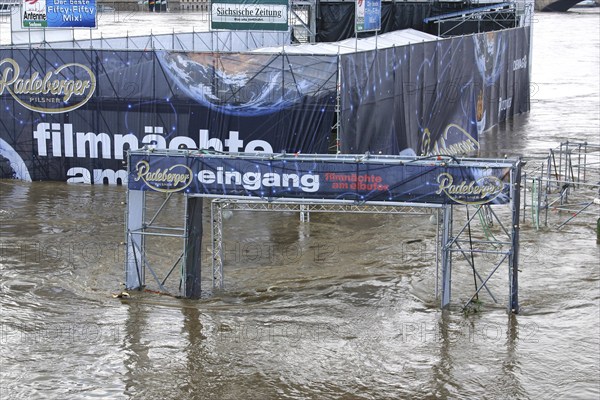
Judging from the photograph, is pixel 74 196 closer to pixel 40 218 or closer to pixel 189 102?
pixel 40 218

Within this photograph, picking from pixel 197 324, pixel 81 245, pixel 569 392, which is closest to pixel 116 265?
pixel 81 245

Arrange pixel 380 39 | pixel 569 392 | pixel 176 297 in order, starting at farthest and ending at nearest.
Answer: pixel 380 39 → pixel 176 297 → pixel 569 392

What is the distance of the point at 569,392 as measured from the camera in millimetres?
17797

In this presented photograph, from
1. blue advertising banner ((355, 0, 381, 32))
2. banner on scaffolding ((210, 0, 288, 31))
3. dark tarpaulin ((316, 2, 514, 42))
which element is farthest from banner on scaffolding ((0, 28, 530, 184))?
dark tarpaulin ((316, 2, 514, 42))

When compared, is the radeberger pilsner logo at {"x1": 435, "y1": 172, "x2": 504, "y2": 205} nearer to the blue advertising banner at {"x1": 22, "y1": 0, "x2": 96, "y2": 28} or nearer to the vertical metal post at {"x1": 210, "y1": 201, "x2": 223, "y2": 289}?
the vertical metal post at {"x1": 210, "y1": 201, "x2": 223, "y2": 289}

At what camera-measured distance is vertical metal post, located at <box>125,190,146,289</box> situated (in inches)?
862

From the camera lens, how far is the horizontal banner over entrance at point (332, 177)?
20375 millimetres

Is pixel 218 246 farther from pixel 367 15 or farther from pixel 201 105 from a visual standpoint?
pixel 367 15

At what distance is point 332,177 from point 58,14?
17778mm

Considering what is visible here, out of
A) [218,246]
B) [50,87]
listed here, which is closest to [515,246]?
[218,246]

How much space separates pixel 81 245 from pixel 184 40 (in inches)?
739

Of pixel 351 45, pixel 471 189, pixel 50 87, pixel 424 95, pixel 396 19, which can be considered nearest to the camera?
pixel 471 189

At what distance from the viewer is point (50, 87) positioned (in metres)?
32.7

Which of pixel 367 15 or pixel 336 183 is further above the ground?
pixel 367 15
